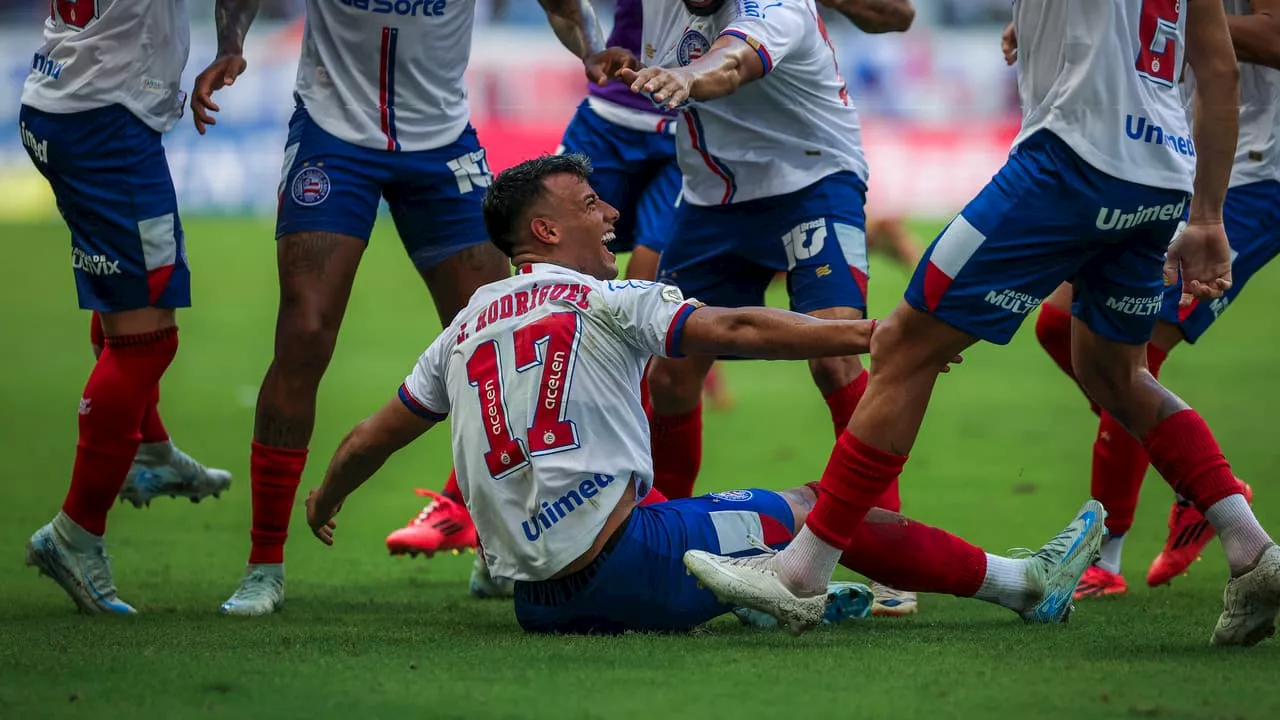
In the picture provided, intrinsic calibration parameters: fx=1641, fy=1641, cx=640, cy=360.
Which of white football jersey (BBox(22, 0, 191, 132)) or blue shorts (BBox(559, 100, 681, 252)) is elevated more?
white football jersey (BBox(22, 0, 191, 132))

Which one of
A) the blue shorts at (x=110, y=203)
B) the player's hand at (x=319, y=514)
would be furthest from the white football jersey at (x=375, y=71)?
the player's hand at (x=319, y=514)

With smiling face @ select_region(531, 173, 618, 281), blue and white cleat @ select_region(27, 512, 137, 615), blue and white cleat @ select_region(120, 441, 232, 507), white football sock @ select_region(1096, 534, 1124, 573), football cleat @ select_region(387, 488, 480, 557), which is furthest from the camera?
blue and white cleat @ select_region(120, 441, 232, 507)

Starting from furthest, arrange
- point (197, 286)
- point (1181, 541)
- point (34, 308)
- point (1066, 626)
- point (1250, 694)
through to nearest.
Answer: point (197, 286) < point (34, 308) < point (1181, 541) < point (1066, 626) < point (1250, 694)

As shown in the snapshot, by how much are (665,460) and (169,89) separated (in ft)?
7.05

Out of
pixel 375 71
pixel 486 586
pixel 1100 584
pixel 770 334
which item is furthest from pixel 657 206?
pixel 770 334

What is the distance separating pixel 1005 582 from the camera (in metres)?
4.61

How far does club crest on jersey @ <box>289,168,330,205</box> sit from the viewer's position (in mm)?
5426

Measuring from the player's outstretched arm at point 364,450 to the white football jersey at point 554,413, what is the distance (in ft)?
0.81

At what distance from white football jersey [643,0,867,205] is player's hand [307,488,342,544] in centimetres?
177

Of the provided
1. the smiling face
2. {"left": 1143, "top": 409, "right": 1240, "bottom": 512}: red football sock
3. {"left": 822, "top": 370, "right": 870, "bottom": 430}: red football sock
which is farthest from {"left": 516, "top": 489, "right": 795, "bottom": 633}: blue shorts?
{"left": 1143, "top": 409, "right": 1240, "bottom": 512}: red football sock

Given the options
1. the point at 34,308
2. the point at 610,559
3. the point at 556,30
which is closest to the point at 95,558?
the point at 610,559

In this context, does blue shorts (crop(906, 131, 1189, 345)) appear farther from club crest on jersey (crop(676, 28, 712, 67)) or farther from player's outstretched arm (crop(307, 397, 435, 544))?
club crest on jersey (crop(676, 28, 712, 67))

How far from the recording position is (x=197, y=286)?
17.5 m

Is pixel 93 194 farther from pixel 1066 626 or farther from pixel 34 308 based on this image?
pixel 34 308
